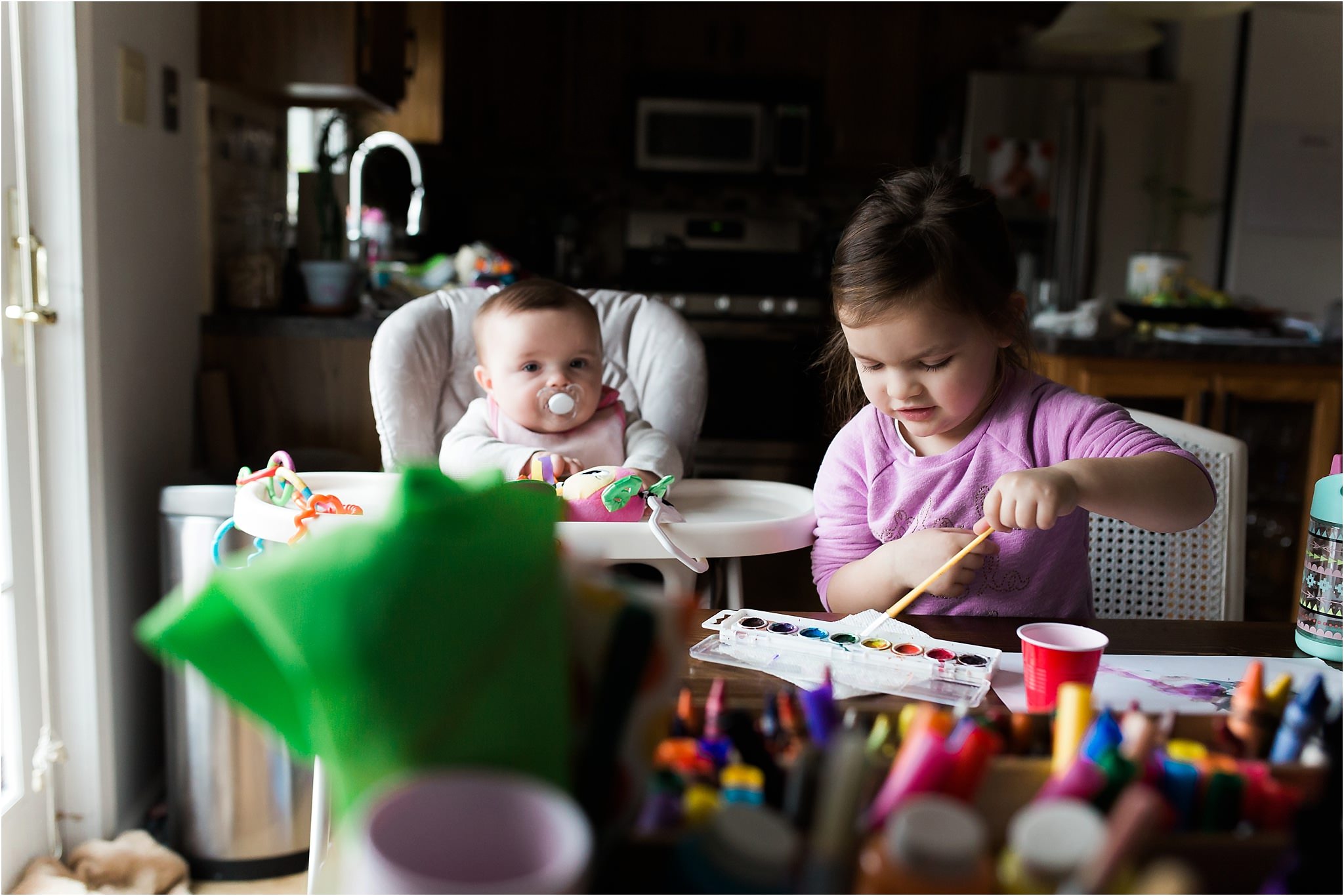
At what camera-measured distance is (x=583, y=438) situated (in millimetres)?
1613

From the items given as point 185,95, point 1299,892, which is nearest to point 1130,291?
point 185,95

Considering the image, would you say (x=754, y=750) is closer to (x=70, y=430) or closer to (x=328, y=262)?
(x=70, y=430)

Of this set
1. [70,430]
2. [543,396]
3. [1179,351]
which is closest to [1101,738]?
[543,396]

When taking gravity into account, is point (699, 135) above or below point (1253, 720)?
above

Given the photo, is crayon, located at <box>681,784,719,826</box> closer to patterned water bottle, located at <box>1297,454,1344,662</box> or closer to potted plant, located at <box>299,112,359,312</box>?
patterned water bottle, located at <box>1297,454,1344,662</box>

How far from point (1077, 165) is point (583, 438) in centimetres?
323

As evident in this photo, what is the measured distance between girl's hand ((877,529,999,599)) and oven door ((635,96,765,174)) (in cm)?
334

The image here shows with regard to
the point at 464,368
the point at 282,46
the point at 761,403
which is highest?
the point at 282,46

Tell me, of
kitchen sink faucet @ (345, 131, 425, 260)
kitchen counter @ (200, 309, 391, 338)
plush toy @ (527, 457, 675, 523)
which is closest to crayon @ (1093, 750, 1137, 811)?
plush toy @ (527, 457, 675, 523)

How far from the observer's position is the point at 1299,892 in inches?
16.4

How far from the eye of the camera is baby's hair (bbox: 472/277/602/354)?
157 centimetres

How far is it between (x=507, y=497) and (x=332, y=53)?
6.97 ft

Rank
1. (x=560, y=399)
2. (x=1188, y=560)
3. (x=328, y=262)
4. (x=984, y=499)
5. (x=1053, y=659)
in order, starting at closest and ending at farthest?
(x=1053, y=659), (x=984, y=499), (x=1188, y=560), (x=560, y=399), (x=328, y=262)

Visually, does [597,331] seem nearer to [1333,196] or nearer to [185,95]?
[185,95]
